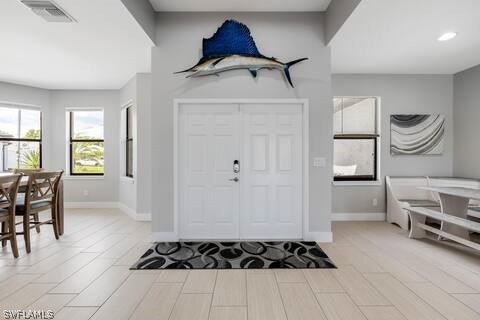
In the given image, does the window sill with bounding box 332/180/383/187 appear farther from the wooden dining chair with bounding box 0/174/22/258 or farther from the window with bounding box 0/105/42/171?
the window with bounding box 0/105/42/171

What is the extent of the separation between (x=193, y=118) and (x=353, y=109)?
3.10m

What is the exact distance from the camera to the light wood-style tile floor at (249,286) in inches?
82.6

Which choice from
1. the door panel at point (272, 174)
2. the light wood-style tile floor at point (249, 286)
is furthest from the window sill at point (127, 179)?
the door panel at point (272, 174)

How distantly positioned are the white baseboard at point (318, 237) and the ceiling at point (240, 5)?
3074 mm

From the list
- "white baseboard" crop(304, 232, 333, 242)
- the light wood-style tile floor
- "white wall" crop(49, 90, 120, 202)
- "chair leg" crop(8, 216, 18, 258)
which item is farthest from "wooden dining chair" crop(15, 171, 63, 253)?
"white baseboard" crop(304, 232, 333, 242)

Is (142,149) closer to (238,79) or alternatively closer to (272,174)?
(238,79)

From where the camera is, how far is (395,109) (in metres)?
4.95

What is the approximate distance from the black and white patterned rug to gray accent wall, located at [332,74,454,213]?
1.87 m

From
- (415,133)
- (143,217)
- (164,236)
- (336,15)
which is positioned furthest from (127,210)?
(415,133)

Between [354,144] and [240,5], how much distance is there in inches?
124

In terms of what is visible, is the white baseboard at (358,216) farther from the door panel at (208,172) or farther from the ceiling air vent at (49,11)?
the ceiling air vent at (49,11)

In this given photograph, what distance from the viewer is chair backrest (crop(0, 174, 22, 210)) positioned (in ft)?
9.68

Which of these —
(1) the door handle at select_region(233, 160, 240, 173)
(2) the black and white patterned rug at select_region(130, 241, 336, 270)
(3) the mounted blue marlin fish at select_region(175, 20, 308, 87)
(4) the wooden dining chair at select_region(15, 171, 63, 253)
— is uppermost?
(3) the mounted blue marlin fish at select_region(175, 20, 308, 87)

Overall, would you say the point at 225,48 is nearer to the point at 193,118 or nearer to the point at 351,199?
the point at 193,118
